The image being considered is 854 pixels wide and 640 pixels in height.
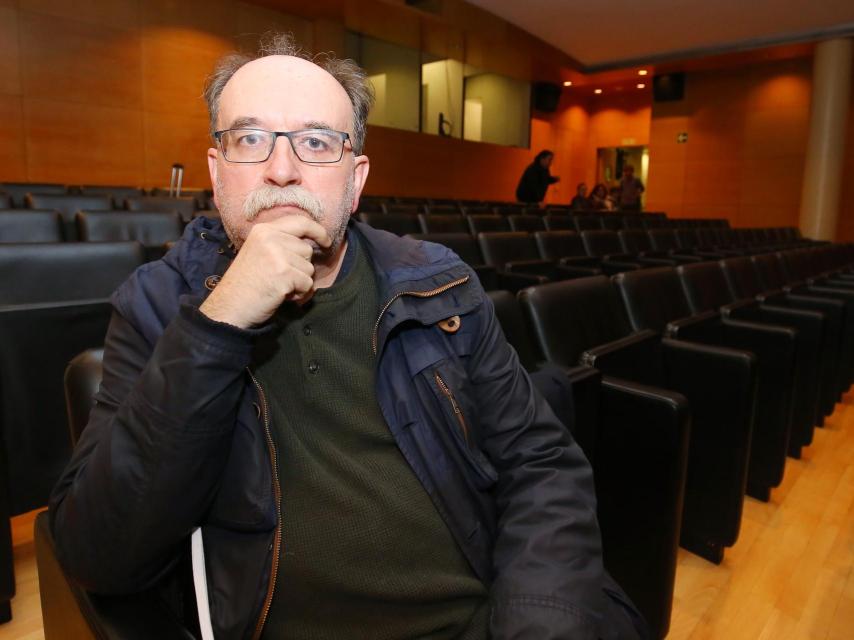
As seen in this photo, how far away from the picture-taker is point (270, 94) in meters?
0.89

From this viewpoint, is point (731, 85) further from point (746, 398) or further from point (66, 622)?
point (66, 622)

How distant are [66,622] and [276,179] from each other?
66 cm

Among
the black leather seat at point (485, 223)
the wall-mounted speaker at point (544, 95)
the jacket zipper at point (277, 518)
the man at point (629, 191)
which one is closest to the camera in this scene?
the jacket zipper at point (277, 518)

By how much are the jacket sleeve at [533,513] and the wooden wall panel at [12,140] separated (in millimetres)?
7280

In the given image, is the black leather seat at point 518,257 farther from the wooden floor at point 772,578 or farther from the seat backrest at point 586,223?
the seat backrest at point 586,223

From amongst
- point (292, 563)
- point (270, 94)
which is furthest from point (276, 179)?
point (292, 563)

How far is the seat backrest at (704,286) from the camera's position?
247cm

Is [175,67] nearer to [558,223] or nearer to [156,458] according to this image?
[558,223]

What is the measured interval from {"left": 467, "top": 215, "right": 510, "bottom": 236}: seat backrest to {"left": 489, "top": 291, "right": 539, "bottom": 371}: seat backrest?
2868mm

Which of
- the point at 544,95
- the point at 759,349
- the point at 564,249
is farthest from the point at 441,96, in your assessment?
the point at 759,349

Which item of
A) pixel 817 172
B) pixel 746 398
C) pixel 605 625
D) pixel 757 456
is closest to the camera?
pixel 605 625

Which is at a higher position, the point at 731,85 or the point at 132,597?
the point at 731,85

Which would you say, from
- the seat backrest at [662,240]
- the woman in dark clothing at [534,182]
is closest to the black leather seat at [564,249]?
the seat backrest at [662,240]

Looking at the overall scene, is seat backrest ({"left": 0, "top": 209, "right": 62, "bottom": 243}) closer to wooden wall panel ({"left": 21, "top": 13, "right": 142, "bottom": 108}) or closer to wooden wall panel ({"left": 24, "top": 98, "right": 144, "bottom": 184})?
wooden wall panel ({"left": 24, "top": 98, "right": 144, "bottom": 184})
